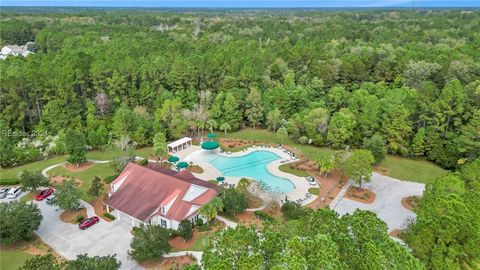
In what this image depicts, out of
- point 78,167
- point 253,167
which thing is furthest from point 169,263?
point 78,167

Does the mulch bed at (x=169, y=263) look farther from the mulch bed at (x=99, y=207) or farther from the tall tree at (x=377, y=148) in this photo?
the tall tree at (x=377, y=148)

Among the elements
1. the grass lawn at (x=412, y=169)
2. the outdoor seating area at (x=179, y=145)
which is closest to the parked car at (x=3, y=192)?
the outdoor seating area at (x=179, y=145)

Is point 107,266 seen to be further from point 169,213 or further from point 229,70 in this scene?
point 229,70

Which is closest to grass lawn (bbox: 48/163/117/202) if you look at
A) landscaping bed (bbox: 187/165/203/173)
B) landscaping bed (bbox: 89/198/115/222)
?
landscaping bed (bbox: 89/198/115/222)

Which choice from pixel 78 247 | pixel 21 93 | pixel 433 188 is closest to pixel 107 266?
pixel 78 247

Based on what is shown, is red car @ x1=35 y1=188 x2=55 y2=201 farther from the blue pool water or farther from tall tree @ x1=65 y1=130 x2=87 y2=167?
the blue pool water

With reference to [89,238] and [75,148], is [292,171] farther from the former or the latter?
[75,148]
